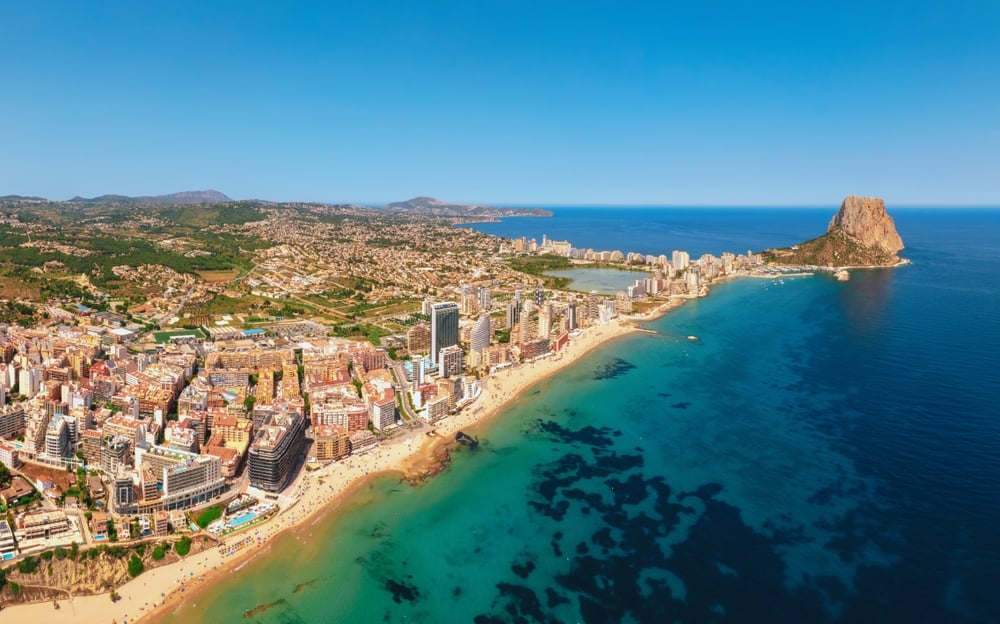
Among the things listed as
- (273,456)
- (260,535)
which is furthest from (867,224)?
(260,535)

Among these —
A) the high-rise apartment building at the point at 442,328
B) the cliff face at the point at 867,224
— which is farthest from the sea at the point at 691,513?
the cliff face at the point at 867,224

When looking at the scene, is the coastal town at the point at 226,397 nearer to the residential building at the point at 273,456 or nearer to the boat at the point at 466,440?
the residential building at the point at 273,456

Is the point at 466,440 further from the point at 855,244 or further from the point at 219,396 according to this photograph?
the point at 855,244

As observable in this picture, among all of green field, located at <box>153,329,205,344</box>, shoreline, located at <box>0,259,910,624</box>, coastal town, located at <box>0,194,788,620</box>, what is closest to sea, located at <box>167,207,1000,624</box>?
shoreline, located at <box>0,259,910,624</box>

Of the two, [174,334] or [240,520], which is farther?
[174,334]

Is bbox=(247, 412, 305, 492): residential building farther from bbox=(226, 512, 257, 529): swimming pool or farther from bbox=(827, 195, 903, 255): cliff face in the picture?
bbox=(827, 195, 903, 255): cliff face

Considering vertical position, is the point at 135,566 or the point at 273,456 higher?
the point at 273,456
